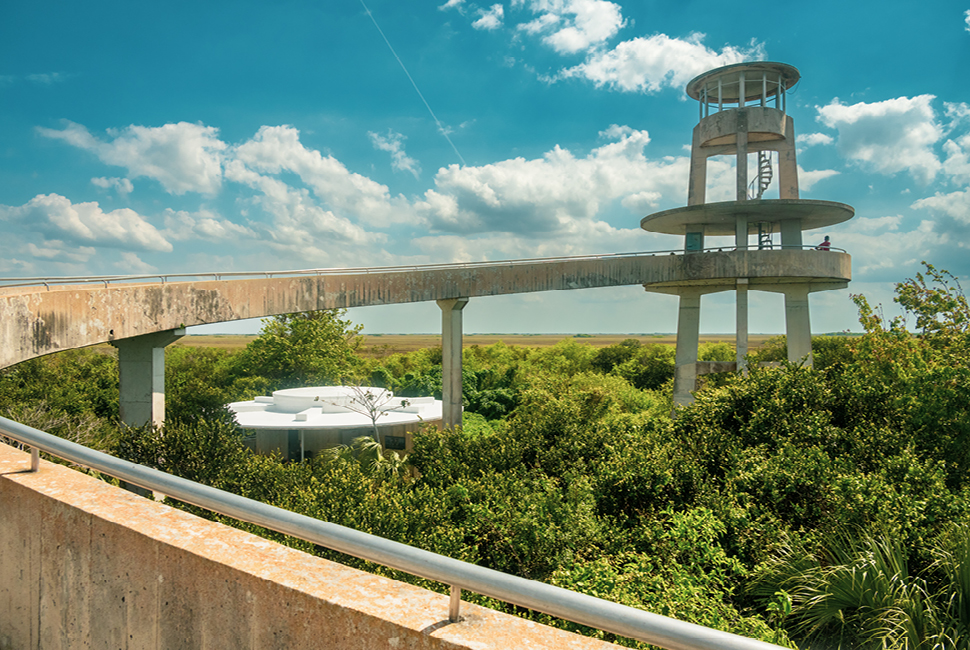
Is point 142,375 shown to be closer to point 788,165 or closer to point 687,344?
point 687,344

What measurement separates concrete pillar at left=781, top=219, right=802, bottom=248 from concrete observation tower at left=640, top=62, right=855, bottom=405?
42mm

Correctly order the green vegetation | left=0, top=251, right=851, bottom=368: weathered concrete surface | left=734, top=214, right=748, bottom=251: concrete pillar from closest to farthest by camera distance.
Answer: the green vegetation → left=0, top=251, right=851, bottom=368: weathered concrete surface → left=734, top=214, right=748, bottom=251: concrete pillar

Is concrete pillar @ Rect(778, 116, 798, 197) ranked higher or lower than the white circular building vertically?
higher

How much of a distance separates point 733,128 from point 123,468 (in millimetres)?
27507

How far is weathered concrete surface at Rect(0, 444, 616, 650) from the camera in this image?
254cm

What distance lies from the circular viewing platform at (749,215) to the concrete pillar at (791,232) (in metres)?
0.11

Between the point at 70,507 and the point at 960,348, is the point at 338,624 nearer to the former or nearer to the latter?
the point at 70,507

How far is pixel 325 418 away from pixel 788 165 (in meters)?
23.9

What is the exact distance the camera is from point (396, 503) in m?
12.4

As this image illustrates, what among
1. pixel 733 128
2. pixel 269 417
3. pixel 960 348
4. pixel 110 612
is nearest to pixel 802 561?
pixel 110 612

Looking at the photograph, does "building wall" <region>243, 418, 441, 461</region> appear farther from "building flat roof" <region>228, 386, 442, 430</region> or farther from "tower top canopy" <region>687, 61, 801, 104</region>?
"tower top canopy" <region>687, 61, 801, 104</region>

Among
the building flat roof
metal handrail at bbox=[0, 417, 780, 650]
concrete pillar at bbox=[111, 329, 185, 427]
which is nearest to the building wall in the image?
the building flat roof

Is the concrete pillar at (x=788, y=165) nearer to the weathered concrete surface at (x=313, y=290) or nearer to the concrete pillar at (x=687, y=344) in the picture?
the weathered concrete surface at (x=313, y=290)

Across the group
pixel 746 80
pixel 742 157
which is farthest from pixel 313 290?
pixel 746 80
